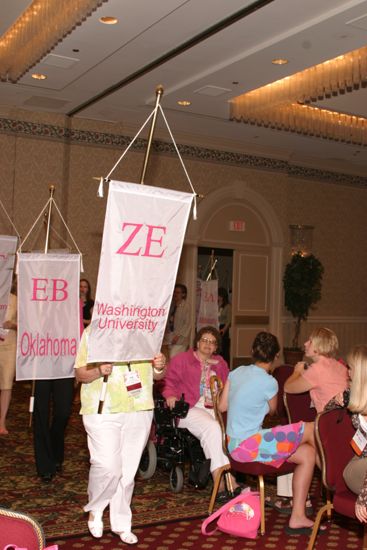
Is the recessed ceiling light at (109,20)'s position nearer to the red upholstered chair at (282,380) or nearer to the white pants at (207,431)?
the red upholstered chair at (282,380)

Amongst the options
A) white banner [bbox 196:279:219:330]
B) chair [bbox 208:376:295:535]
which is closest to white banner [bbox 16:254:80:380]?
chair [bbox 208:376:295:535]

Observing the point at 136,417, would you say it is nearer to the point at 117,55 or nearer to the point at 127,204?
the point at 127,204

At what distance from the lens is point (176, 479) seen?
204 inches

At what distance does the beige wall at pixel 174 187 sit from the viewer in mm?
10375

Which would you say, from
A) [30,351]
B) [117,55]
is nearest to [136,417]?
[30,351]

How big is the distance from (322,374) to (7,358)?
3.17 metres

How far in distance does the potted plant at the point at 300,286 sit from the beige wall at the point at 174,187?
1.10 feet

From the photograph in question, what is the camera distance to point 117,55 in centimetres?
779

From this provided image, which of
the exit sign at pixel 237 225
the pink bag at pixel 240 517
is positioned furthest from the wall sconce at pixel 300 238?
the pink bag at pixel 240 517

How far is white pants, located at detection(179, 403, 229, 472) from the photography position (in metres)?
4.90

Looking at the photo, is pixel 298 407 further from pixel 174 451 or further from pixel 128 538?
pixel 128 538

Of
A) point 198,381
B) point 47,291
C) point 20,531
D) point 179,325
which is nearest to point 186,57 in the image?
point 179,325

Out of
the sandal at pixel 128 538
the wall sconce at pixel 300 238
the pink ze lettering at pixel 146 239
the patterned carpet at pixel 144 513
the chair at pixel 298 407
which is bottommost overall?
the patterned carpet at pixel 144 513

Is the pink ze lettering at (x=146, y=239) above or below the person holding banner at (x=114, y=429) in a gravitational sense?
above
